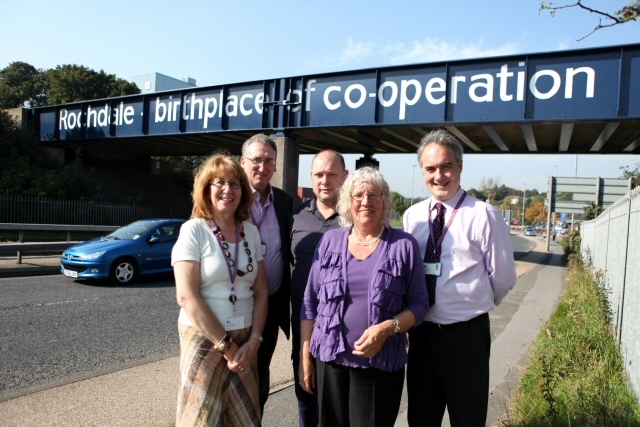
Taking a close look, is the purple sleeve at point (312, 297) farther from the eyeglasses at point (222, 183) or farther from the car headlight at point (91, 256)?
the car headlight at point (91, 256)

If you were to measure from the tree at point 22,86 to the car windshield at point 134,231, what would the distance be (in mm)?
33464

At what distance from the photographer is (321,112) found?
15.1 meters

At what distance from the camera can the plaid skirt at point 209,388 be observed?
2.38 metres

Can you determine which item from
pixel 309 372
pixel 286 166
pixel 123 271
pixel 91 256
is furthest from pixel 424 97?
pixel 309 372

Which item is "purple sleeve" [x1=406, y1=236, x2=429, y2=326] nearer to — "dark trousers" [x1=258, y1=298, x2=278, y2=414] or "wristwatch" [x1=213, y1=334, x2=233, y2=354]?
"wristwatch" [x1=213, y1=334, x2=233, y2=354]

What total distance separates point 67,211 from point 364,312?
69.5 ft

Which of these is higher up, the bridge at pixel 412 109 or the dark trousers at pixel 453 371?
the bridge at pixel 412 109

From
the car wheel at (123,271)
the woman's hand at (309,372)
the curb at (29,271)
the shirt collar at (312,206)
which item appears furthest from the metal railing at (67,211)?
the woman's hand at (309,372)

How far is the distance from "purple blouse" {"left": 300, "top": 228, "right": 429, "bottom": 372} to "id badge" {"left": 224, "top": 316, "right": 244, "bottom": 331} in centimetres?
39

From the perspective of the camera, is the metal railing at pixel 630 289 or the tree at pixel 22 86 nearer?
the metal railing at pixel 630 289

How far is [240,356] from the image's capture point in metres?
2.49

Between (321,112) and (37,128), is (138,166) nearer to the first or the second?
(37,128)

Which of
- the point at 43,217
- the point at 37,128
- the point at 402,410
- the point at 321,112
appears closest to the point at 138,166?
the point at 37,128

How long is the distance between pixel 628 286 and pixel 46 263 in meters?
12.6
